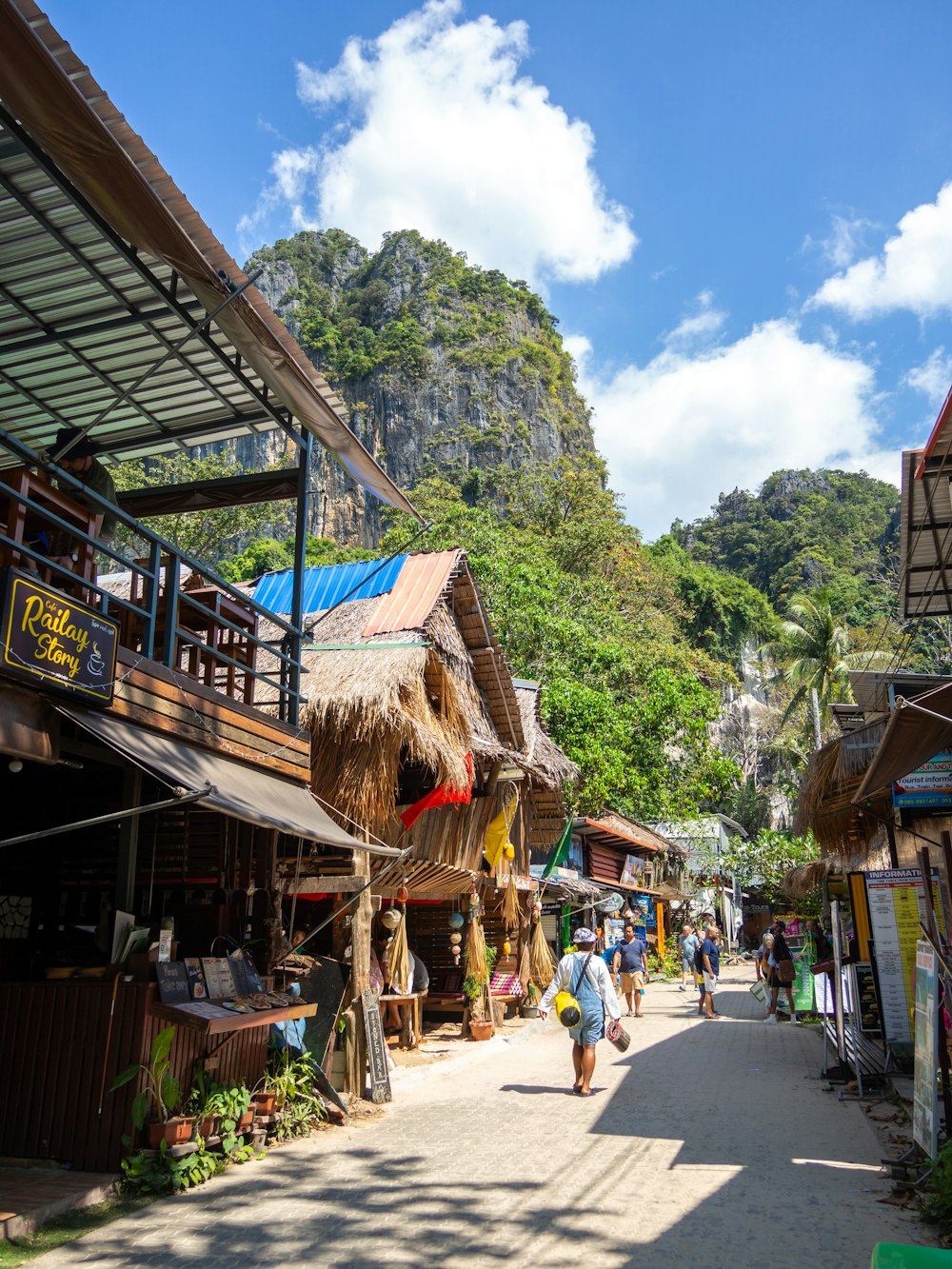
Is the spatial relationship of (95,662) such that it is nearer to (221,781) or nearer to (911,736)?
(221,781)

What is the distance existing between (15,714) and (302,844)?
5.54 metres

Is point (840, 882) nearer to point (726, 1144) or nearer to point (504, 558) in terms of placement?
point (726, 1144)

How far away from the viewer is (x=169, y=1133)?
6.24m

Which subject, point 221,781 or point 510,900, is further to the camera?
point 510,900

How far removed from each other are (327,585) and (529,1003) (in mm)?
9439

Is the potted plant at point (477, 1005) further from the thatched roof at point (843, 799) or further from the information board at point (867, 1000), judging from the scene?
the information board at point (867, 1000)

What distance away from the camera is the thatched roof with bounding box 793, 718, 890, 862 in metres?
10.0

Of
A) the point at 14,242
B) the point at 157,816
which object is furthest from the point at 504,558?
the point at 14,242

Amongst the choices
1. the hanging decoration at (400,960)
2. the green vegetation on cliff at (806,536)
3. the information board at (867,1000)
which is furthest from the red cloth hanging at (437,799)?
the green vegetation on cliff at (806,536)

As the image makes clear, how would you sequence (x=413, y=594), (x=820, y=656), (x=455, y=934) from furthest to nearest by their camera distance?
(x=820, y=656) → (x=455, y=934) → (x=413, y=594)

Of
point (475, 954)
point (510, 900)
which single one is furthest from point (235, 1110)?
point (510, 900)

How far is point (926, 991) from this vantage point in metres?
6.05

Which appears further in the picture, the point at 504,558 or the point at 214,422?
the point at 504,558

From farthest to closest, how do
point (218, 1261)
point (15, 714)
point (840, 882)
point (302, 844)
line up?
point (840, 882), point (302, 844), point (15, 714), point (218, 1261)
